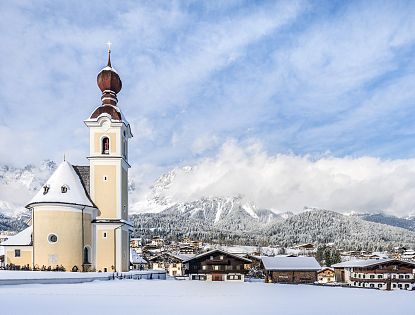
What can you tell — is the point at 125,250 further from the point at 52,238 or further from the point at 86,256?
the point at 52,238

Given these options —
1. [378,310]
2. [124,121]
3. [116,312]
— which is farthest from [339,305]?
[124,121]

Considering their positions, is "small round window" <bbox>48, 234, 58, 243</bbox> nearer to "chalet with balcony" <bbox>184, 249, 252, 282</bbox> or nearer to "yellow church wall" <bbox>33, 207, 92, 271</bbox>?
"yellow church wall" <bbox>33, 207, 92, 271</bbox>

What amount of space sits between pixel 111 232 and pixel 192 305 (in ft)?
89.1

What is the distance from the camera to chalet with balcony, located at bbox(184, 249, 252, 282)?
60969mm

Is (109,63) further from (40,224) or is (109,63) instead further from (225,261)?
(225,261)

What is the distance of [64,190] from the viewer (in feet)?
131

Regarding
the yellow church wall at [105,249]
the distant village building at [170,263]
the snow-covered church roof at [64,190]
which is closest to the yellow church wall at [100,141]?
the snow-covered church roof at [64,190]

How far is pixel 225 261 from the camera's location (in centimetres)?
6159

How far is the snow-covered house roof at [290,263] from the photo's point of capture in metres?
60.8

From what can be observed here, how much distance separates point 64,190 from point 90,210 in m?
2.71

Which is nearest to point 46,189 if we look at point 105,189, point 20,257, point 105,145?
point 105,189

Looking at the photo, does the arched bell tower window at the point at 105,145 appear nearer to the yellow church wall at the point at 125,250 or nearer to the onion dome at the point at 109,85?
the onion dome at the point at 109,85

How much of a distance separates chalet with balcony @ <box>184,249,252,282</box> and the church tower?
1886cm

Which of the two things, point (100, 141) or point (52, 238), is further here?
point (100, 141)
